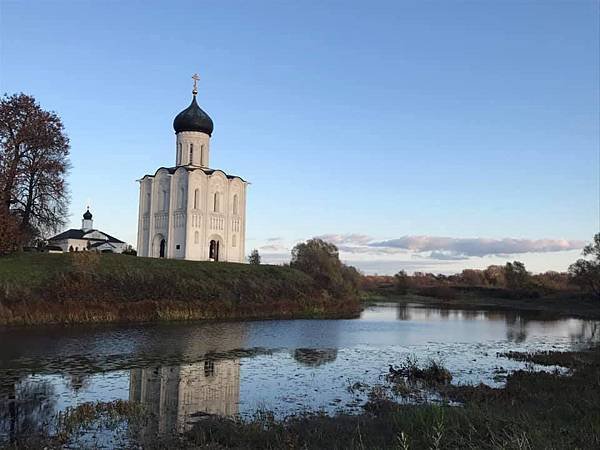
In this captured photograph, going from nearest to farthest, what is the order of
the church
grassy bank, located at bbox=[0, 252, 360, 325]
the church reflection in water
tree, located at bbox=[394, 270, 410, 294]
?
the church reflection in water → grassy bank, located at bbox=[0, 252, 360, 325] → the church → tree, located at bbox=[394, 270, 410, 294]

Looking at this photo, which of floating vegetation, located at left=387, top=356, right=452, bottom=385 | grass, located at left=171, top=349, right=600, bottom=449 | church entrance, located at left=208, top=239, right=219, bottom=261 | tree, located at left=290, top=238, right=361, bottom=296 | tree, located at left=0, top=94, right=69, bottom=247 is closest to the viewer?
grass, located at left=171, top=349, right=600, bottom=449

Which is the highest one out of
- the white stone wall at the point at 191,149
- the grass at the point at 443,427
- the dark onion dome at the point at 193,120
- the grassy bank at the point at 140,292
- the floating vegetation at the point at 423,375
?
the dark onion dome at the point at 193,120

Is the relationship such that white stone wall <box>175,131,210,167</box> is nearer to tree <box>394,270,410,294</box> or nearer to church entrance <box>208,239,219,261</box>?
church entrance <box>208,239,219,261</box>

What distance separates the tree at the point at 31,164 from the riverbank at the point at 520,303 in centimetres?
4271

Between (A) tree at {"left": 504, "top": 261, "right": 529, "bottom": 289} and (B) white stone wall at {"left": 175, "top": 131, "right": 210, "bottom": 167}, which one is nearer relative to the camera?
(B) white stone wall at {"left": 175, "top": 131, "right": 210, "bottom": 167}

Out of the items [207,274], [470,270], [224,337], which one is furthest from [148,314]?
[470,270]

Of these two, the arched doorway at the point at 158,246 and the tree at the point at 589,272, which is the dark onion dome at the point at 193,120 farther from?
the tree at the point at 589,272

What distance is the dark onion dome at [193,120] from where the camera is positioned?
5653 centimetres

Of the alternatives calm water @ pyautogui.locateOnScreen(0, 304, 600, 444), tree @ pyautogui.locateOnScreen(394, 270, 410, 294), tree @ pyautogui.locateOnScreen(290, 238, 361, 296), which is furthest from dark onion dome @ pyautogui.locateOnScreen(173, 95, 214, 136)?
tree @ pyautogui.locateOnScreen(394, 270, 410, 294)

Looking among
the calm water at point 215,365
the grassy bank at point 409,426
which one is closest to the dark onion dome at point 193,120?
the calm water at point 215,365

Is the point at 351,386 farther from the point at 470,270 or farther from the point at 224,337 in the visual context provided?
the point at 470,270

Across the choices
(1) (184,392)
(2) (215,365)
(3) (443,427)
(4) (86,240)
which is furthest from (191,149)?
(3) (443,427)

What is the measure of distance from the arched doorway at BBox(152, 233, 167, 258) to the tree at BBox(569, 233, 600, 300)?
50433 millimetres

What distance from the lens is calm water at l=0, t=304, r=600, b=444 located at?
13.0 meters
